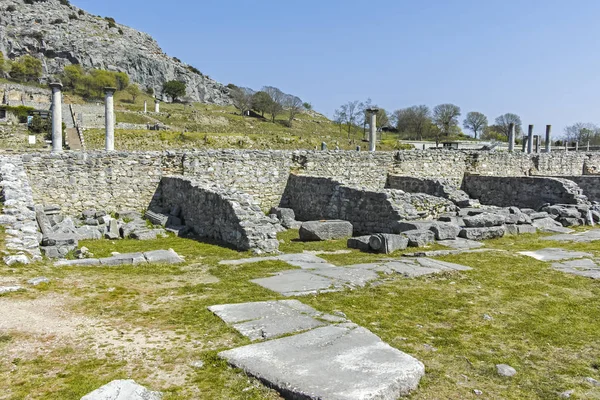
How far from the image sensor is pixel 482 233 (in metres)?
13.6

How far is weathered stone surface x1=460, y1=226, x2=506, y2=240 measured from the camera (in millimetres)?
13461

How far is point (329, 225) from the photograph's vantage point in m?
14.0

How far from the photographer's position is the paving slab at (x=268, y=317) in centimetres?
570

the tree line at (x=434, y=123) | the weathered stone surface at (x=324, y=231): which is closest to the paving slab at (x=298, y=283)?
the weathered stone surface at (x=324, y=231)

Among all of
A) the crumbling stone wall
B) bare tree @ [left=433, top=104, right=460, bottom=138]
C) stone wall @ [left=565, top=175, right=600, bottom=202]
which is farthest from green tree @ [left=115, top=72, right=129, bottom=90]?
stone wall @ [left=565, top=175, right=600, bottom=202]

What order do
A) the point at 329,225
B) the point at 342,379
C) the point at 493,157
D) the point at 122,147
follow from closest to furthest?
the point at 342,379, the point at 329,225, the point at 493,157, the point at 122,147

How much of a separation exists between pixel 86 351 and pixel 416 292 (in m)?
4.98

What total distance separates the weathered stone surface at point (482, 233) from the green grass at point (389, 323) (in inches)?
113

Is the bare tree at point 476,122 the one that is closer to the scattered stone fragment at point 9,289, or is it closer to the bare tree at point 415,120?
the bare tree at point 415,120

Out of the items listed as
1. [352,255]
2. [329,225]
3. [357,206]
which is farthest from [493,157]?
[352,255]

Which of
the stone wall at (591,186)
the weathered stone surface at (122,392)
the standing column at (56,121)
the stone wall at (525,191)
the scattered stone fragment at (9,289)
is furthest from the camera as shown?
the stone wall at (591,186)

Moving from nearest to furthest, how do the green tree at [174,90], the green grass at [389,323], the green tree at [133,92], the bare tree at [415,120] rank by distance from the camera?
the green grass at [389,323] → the bare tree at [415,120] → the green tree at [133,92] → the green tree at [174,90]

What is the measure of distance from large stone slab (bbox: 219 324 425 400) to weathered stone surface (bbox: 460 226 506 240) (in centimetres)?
868

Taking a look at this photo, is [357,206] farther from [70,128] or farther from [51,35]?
[51,35]
